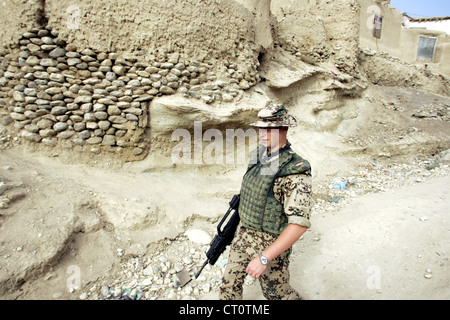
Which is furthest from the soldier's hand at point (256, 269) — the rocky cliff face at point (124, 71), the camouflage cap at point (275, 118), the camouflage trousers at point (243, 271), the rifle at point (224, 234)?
the rocky cliff face at point (124, 71)

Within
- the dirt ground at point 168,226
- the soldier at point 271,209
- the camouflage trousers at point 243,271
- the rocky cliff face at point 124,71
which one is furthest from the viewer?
the rocky cliff face at point 124,71

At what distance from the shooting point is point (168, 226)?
349cm

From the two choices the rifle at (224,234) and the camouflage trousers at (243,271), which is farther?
the rifle at (224,234)

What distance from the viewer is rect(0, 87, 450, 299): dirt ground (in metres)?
2.50

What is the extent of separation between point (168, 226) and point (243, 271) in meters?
1.82

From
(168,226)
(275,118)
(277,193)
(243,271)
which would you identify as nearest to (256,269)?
(243,271)

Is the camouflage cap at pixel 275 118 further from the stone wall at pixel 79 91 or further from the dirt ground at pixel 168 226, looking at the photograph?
the stone wall at pixel 79 91

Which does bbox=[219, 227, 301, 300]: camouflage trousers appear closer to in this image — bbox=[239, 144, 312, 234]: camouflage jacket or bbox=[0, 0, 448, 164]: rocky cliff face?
bbox=[239, 144, 312, 234]: camouflage jacket

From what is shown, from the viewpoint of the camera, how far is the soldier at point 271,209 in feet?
5.18

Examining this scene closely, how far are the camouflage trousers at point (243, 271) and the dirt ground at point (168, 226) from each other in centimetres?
74

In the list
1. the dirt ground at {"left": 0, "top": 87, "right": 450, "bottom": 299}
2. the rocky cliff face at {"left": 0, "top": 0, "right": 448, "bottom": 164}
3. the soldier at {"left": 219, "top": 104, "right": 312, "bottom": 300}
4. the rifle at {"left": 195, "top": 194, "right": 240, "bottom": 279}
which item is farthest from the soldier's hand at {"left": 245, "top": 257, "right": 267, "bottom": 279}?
the rocky cliff face at {"left": 0, "top": 0, "right": 448, "bottom": 164}

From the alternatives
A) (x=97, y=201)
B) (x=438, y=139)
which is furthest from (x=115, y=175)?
(x=438, y=139)

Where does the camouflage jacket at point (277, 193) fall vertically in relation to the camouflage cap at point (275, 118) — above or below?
below

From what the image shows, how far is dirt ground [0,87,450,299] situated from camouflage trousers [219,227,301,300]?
2.41 ft
